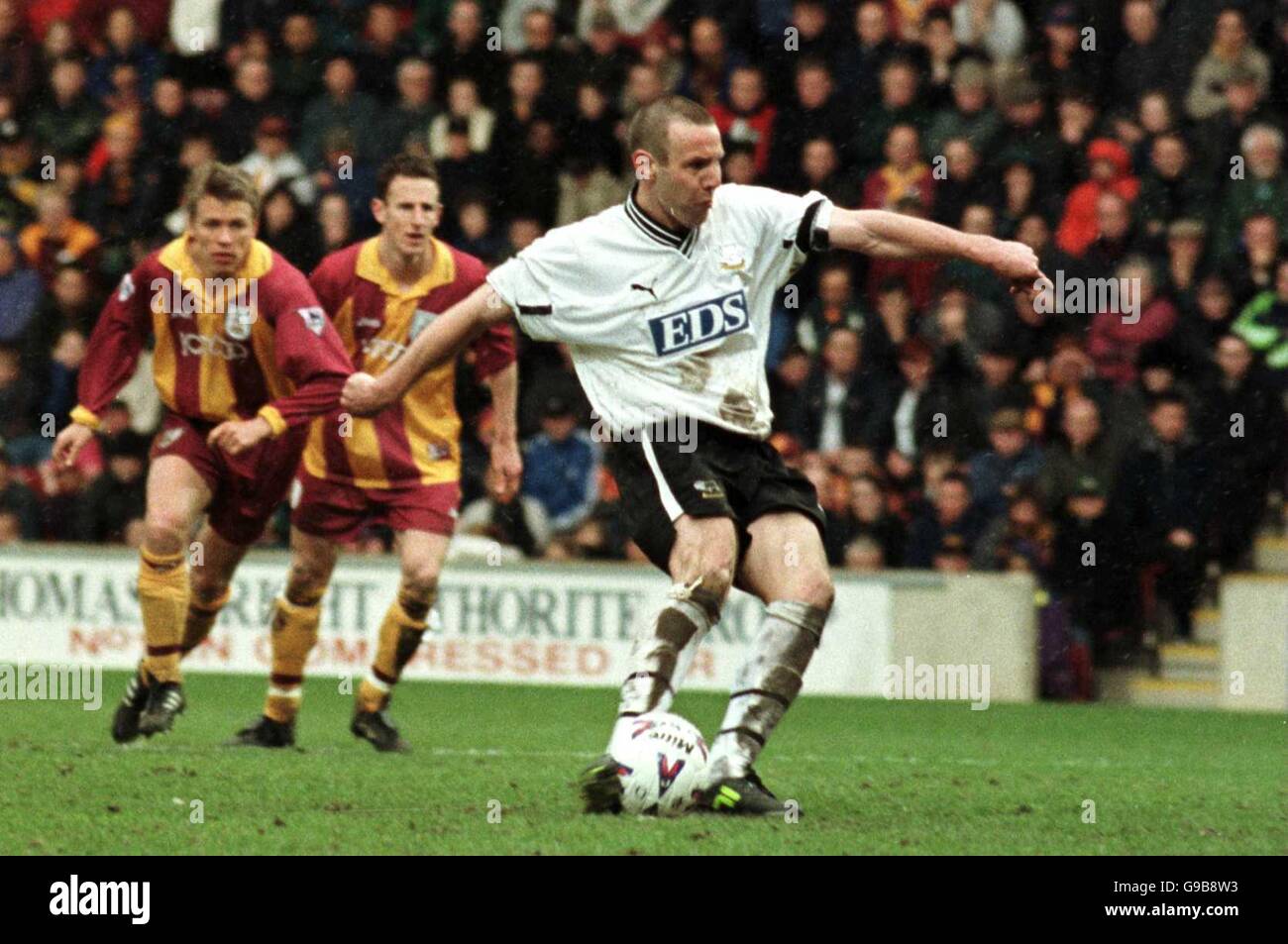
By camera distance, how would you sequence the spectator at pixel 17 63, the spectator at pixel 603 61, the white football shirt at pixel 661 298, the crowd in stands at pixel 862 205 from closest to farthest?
the white football shirt at pixel 661 298 → the crowd in stands at pixel 862 205 → the spectator at pixel 603 61 → the spectator at pixel 17 63

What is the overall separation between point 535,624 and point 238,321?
5678mm

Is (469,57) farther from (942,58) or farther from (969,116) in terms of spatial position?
(969,116)

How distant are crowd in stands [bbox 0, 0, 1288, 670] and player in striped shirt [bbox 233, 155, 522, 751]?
15.9 ft

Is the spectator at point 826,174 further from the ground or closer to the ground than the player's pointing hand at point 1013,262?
further from the ground

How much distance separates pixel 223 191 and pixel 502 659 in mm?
6000

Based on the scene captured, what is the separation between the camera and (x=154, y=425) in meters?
16.2

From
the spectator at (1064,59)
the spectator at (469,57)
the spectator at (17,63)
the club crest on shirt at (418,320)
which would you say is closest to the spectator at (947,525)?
the spectator at (1064,59)

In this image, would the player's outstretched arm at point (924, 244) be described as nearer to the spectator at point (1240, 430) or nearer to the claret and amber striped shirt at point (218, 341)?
the claret and amber striped shirt at point (218, 341)

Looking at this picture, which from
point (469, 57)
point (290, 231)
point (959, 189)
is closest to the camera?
point (959, 189)

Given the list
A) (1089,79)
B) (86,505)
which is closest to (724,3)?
(1089,79)

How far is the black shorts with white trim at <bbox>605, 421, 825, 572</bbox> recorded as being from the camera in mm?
7441

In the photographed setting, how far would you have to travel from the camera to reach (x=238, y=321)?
9336 mm

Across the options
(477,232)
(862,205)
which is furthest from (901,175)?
(477,232)

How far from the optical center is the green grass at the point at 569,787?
21.9 ft
